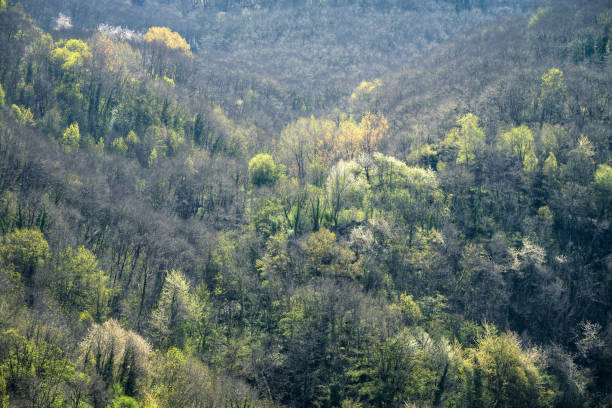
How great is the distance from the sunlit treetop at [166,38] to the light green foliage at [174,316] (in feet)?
439

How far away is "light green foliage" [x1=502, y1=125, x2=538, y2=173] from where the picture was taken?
80188 millimetres

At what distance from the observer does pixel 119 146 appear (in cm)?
10025

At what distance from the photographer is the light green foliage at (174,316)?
54812 millimetres

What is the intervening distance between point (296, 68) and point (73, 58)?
93.1m

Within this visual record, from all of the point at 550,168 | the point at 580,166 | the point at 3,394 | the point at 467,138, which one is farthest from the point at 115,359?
the point at 580,166

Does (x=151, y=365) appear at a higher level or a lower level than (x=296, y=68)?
lower

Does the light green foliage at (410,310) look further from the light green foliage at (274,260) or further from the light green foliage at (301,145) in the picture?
the light green foliage at (301,145)

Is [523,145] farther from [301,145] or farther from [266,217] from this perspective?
[266,217]

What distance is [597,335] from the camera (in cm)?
6316

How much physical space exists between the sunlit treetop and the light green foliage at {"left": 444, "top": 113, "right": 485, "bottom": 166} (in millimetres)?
116972

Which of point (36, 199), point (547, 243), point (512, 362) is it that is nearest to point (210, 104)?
point (36, 199)

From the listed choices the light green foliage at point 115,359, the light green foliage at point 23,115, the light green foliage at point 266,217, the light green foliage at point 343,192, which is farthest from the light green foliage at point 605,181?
the light green foliage at point 23,115

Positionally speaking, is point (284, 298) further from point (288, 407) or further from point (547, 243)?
point (547, 243)

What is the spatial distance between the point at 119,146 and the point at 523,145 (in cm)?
8189
